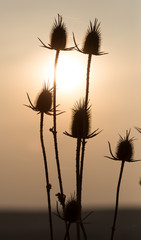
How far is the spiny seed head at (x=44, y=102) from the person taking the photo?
28.0 ft

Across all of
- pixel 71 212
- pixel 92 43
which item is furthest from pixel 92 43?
pixel 71 212

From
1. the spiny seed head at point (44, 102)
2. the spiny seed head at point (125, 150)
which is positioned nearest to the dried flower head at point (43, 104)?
the spiny seed head at point (44, 102)

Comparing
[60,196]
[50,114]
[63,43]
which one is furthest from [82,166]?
[63,43]

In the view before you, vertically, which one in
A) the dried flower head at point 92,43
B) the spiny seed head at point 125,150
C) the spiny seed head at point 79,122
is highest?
the dried flower head at point 92,43

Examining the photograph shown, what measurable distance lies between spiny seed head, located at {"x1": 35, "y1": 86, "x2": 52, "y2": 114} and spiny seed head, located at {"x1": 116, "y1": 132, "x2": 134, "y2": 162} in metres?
1.07

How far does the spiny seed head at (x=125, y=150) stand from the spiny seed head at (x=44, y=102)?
1.07m

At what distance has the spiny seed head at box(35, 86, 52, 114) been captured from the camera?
28.0 ft

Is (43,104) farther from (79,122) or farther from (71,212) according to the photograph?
(71,212)

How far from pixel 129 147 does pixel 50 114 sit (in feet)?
3.70

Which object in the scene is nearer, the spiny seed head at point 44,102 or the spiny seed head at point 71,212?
the spiny seed head at point 71,212

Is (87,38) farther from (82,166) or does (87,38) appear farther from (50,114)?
(82,166)

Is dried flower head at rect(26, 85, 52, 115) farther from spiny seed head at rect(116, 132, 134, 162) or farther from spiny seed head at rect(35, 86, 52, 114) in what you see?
spiny seed head at rect(116, 132, 134, 162)

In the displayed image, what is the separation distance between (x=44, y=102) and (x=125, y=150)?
1.23 metres

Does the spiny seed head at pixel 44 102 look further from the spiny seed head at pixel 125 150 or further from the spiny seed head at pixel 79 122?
the spiny seed head at pixel 125 150
